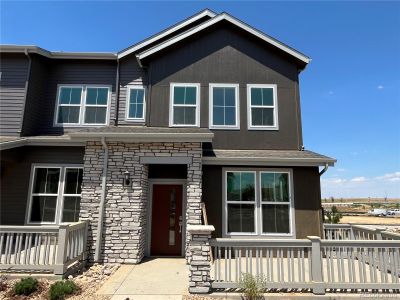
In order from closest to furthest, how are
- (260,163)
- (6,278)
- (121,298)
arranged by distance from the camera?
1. (121,298)
2. (6,278)
3. (260,163)

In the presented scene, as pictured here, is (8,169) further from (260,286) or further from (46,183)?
(260,286)

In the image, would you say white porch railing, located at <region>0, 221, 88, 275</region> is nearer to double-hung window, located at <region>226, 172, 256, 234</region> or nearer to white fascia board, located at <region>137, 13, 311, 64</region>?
double-hung window, located at <region>226, 172, 256, 234</region>

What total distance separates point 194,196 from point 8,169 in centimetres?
653

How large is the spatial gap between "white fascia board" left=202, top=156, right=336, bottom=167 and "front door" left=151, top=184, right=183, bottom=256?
152 cm

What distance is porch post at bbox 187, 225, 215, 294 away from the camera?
5801 millimetres


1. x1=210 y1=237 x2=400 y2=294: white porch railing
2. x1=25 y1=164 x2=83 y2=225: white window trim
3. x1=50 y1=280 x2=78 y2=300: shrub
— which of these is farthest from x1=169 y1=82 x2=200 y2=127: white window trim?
x1=50 y1=280 x2=78 y2=300: shrub

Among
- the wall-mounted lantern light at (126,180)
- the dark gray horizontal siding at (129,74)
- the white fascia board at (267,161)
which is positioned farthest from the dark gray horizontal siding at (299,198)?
the dark gray horizontal siding at (129,74)

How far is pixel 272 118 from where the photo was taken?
1012 centimetres

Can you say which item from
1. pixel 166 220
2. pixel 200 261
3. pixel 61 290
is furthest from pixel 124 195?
pixel 200 261

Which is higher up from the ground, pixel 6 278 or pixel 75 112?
pixel 75 112

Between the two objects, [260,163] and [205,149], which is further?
[205,149]

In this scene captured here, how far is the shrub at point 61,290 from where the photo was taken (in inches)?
217

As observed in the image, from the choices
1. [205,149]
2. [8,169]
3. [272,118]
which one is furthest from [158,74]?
[8,169]

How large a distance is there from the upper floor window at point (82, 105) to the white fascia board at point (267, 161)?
4.80m
